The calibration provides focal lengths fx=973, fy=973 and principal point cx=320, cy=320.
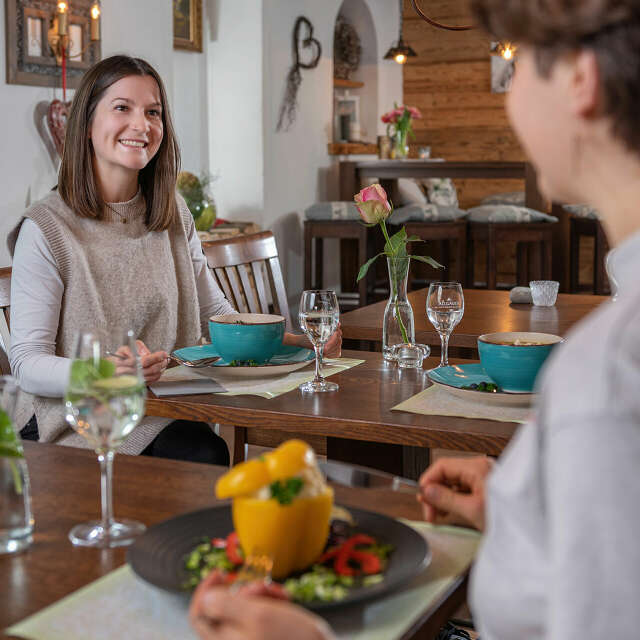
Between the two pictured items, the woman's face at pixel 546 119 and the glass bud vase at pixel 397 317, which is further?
the glass bud vase at pixel 397 317

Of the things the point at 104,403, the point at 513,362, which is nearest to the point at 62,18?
the point at 513,362

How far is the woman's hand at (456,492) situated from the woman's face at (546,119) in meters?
0.34

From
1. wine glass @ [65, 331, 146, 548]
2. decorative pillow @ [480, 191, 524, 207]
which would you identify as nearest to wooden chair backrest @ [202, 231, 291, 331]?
wine glass @ [65, 331, 146, 548]

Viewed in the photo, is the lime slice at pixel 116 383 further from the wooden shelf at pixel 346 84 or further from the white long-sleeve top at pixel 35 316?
the wooden shelf at pixel 346 84

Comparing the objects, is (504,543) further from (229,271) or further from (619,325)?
(229,271)

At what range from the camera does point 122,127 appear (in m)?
2.12

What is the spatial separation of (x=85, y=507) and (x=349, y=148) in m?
6.30

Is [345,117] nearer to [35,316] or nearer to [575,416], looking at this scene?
[35,316]

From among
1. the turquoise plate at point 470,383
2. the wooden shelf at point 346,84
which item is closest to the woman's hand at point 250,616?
the turquoise plate at point 470,383

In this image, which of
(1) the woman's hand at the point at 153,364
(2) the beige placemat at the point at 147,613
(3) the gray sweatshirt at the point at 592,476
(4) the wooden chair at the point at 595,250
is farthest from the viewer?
(4) the wooden chair at the point at 595,250

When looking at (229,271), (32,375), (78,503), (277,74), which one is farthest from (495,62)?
(78,503)

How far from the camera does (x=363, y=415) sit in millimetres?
1478

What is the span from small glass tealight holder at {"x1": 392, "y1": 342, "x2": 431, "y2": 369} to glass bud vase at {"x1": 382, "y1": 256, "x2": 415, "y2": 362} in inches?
0.5

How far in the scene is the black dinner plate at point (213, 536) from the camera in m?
0.77
